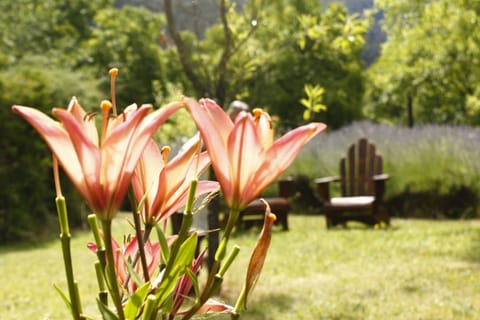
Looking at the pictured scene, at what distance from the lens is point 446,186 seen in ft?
30.7

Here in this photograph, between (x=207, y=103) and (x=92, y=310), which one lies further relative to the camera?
(x=92, y=310)

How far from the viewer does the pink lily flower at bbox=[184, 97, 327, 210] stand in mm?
653

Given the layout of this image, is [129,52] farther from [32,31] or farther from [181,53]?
[181,53]

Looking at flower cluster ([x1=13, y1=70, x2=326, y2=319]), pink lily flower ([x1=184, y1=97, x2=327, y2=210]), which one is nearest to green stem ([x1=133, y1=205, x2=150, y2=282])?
flower cluster ([x1=13, y1=70, x2=326, y2=319])

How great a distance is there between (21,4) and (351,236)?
15.6 m

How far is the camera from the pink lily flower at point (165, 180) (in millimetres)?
743

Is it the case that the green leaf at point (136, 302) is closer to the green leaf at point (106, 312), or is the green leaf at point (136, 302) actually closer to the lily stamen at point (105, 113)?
the green leaf at point (106, 312)

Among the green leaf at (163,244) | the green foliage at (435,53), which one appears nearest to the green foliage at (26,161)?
the green foliage at (435,53)

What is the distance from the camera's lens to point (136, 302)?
651 mm

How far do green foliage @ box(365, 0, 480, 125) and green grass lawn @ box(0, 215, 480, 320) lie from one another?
585 cm

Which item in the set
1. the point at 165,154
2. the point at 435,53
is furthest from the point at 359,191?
the point at 435,53

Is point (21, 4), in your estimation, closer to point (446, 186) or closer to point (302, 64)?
point (302, 64)

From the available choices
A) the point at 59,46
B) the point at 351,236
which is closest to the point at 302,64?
the point at 59,46

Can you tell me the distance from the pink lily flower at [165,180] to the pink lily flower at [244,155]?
0.23 feet
